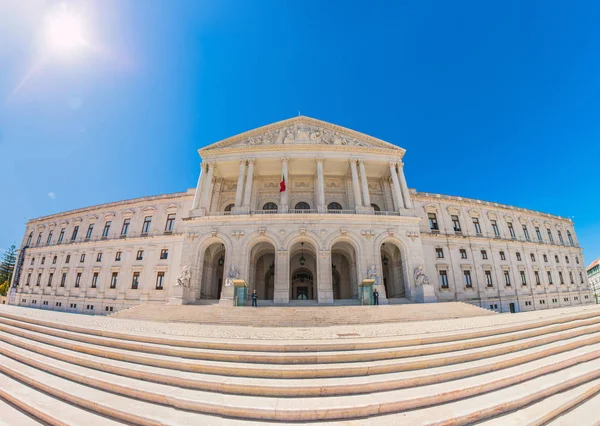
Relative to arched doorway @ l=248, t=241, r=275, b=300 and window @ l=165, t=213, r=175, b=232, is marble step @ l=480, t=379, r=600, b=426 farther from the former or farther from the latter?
window @ l=165, t=213, r=175, b=232

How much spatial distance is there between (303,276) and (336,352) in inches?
762

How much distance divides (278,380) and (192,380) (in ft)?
5.45

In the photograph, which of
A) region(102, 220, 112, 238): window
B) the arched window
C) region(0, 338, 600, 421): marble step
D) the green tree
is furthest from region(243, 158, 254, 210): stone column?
the green tree

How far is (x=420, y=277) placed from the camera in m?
19.1

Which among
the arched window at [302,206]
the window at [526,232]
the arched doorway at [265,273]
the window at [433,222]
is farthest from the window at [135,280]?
the window at [526,232]

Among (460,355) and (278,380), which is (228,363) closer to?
(278,380)

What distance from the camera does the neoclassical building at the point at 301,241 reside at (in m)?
20.2

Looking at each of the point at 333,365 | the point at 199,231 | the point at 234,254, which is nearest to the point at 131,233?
the point at 199,231

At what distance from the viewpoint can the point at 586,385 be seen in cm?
479

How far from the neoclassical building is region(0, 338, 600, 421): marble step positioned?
1283 cm

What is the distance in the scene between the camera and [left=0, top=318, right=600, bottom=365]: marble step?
5.39 meters

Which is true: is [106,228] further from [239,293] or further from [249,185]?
[239,293]

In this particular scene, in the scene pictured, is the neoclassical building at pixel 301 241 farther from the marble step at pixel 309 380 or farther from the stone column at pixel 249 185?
the marble step at pixel 309 380

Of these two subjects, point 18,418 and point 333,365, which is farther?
point 333,365
